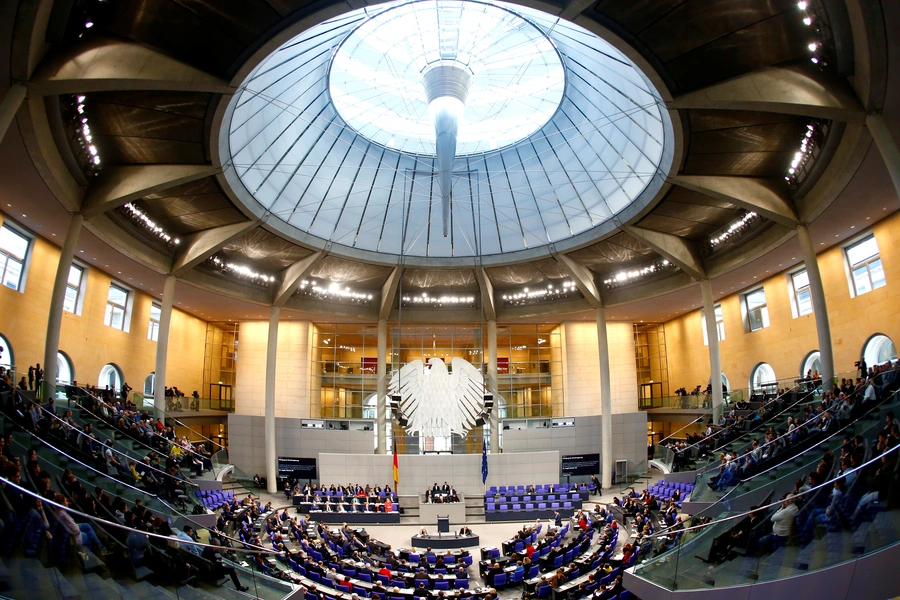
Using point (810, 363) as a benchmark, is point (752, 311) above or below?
above

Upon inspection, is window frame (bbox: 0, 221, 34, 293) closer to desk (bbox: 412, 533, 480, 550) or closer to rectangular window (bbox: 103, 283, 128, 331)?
rectangular window (bbox: 103, 283, 128, 331)

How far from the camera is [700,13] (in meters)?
13.8

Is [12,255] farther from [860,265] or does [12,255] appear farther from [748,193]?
[860,265]

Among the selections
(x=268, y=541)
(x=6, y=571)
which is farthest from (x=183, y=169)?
(x=6, y=571)

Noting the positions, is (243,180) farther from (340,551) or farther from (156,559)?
(156,559)

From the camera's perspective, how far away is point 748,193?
2095cm

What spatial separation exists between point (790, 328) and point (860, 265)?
234 inches

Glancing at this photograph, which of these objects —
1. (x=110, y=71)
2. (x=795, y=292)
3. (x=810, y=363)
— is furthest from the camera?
(x=795, y=292)

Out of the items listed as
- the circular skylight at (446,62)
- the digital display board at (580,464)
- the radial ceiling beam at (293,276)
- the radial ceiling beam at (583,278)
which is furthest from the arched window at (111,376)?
the digital display board at (580,464)

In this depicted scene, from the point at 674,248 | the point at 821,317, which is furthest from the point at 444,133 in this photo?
the point at 821,317

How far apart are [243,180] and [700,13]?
1928 centimetres

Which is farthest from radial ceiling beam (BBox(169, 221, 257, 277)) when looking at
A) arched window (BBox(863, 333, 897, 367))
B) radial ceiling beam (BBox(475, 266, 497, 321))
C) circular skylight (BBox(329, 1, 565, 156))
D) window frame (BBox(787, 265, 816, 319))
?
arched window (BBox(863, 333, 897, 367))

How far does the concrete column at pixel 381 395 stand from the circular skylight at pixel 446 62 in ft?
44.9

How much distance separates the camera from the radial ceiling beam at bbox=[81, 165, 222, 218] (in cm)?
1936
